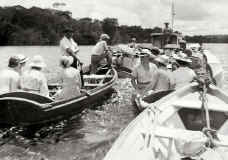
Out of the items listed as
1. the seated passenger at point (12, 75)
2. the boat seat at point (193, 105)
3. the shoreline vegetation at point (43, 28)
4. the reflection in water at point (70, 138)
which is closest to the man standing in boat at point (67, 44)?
the reflection in water at point (70, 138)

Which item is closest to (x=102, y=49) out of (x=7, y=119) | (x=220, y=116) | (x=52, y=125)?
(x=52, y=125)

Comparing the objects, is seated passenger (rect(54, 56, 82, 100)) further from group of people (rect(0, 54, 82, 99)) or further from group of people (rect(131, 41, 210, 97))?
group of people (rect(131, 41, 210, 97))

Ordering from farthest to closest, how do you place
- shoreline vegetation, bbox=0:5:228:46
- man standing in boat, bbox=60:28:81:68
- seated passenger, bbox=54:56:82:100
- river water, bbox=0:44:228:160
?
shoreline vegetation, bbox=0:5:228:46
man standing in boat, bbox=60:28:81:68
seated passenger, bbox=54:56:82:100
river water, bbox=0:44:228:160

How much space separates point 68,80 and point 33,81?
1.14 m

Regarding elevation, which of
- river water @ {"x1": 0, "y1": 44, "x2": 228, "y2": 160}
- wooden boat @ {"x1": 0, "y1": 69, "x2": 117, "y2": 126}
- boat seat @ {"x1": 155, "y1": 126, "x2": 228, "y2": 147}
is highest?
boat seat @ {"x1": 155, "y1": 126, "x2": 228, "y2": 147}

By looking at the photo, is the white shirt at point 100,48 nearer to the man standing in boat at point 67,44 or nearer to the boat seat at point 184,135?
the man standing in boat at point 67,44

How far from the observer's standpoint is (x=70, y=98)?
859cm

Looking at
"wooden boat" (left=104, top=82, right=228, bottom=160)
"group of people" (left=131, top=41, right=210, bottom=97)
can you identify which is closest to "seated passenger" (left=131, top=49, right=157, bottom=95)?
"group of people" (left=131, top=41, right=210, bottom=97)

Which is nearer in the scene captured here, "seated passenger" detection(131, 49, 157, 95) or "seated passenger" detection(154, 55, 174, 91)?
"seated passenger" detection(154, 55, 174, 91)

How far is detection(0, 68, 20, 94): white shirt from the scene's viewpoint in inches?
298

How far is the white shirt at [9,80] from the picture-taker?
24.8ft

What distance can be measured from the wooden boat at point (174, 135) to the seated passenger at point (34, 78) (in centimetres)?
324

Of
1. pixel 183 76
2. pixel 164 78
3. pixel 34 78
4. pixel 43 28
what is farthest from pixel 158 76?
pixel 43 28

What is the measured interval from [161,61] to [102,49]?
601 cm
